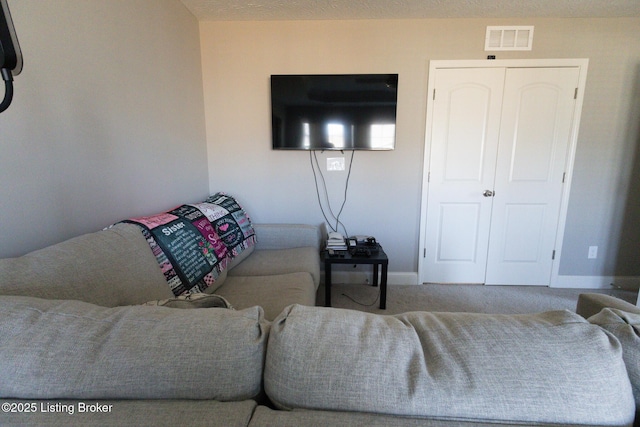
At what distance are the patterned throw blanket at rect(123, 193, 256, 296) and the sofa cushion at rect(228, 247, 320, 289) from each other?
0.45 ft

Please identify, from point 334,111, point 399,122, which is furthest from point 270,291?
point 399,122

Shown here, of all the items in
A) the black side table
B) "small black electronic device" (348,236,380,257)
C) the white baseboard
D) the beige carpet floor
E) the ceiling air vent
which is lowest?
the beige carpet floor

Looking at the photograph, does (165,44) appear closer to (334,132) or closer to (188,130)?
(188,130)

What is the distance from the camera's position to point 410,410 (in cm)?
47

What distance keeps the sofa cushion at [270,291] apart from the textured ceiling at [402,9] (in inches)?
84.9

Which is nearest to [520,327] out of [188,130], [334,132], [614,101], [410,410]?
[410,410]

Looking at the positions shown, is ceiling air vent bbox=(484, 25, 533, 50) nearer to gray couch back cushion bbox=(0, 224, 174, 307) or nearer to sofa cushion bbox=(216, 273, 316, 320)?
sofa cushion bbox=(216, 273, 316, 320)

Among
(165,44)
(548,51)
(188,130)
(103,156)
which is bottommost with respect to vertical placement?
(103,156)

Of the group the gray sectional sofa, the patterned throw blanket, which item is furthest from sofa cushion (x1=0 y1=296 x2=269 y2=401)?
the patterned throw blanket

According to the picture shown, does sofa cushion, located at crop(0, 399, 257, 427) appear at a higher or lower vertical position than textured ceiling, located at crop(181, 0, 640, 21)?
lower

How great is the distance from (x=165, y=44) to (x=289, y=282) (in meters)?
1.93

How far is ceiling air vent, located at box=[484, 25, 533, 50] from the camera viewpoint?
248cm

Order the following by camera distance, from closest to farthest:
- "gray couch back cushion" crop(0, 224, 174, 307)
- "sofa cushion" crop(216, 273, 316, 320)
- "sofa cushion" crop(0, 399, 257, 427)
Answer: "sofa cushion" crop(0, 399, 257, 427), "gray couch back cushion" crop(0, 224, 174, 307), "sofa cushion" crop(216, 273, 316, 320)

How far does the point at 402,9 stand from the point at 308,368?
110 inches
